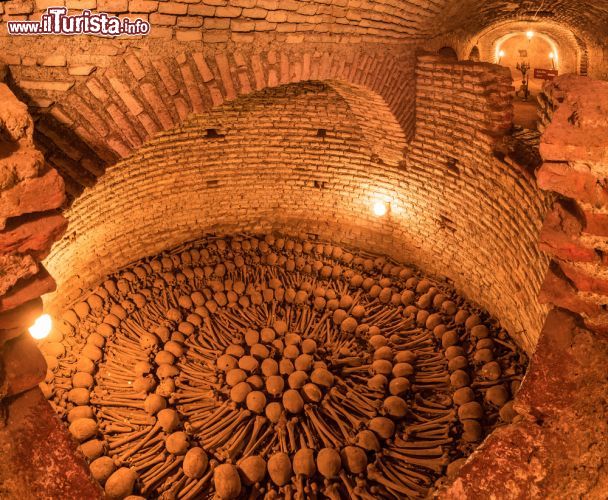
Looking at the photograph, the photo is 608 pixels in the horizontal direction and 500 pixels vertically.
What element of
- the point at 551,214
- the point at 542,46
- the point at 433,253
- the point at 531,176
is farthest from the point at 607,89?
the point at 542,46

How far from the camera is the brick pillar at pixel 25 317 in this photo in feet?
7.37

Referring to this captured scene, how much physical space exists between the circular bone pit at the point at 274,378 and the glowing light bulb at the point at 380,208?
2.38 ft

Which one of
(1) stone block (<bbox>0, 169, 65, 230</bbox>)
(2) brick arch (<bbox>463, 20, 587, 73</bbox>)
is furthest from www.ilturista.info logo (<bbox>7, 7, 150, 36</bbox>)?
(2) brick arch (<bbox>463, 20, 587, 73</bbox>)

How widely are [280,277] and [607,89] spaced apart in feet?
15.9

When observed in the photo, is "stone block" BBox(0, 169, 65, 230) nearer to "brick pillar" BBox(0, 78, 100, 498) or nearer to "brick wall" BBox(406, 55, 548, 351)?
"brick pillar" BBox(0, 78, 100, 498)

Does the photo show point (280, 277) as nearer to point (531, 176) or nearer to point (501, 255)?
point (501, 255)

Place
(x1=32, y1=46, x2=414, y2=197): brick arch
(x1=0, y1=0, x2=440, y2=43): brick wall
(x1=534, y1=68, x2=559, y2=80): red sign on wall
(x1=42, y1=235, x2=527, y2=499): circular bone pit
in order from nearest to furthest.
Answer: (x1=0, y1=0, x2=440, y2=43): brick wall < (x1=32, y1=46, x2=414, y2=197): brick arch < (x1=42, y1=235, x2=527, y2=499): circular bone pit < (x1=534, y1=68, x2=559, y2=80): red sign on wall

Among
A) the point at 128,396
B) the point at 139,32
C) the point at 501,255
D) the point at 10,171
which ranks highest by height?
the point at 139,32

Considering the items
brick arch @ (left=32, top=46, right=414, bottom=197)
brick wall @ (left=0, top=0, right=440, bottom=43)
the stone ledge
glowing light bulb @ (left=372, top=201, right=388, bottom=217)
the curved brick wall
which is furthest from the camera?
glowing light bulb @ (left=372, top=201, right=388, bottom=217)

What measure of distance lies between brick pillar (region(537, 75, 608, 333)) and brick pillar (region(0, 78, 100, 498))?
8.15ft

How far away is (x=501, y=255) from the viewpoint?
5.29 m

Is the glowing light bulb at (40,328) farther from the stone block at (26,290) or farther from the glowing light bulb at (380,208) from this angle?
the glowing light bulb at (380,208)

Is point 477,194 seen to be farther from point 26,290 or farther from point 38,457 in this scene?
point 38,457

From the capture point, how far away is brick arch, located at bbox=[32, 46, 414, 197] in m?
3.40
